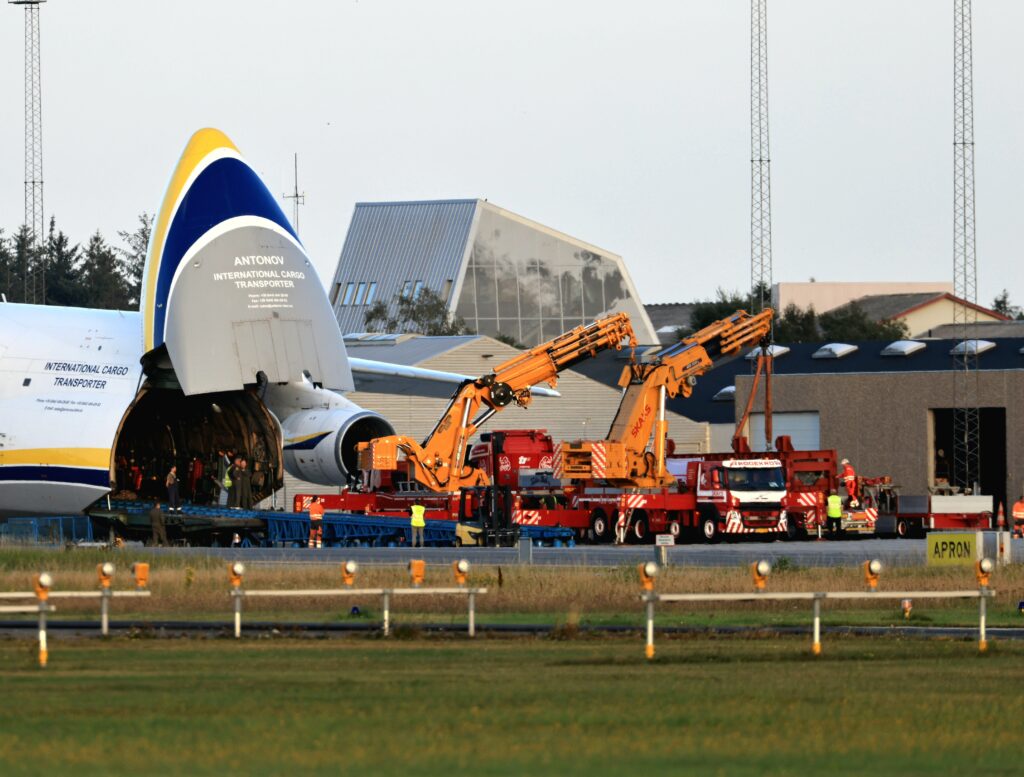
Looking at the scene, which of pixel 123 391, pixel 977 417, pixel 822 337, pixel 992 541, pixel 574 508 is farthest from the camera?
pixel 822 337

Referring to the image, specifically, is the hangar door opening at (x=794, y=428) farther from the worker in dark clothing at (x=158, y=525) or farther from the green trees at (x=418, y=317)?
the green trees at (x=418, y=317)

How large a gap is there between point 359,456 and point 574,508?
777cm

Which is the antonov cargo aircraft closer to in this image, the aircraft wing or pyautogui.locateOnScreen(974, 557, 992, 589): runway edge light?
the aircraft wing

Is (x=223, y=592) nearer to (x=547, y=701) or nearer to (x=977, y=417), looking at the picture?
(x=547, y=701)

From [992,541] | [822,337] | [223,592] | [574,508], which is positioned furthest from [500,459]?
[822,337]

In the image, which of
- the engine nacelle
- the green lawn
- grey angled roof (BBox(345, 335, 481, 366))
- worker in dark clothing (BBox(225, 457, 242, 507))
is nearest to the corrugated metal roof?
grey angled roof (BBox(345, 335, 481, 366))

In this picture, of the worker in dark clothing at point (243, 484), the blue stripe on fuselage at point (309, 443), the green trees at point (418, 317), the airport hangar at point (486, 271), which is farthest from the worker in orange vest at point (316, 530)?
the airport hangar at point (486, 271)

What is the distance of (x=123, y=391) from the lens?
4612cm

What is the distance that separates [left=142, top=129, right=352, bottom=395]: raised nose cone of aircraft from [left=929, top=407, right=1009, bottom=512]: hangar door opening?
34.6 meters

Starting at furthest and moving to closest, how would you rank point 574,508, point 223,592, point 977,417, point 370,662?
point 977,417 → point 574,508 → point 223,592 → point 370,662

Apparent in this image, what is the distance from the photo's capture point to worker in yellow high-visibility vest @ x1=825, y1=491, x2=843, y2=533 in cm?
5553

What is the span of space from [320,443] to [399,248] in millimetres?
85776

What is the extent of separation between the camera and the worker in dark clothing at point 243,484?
5009 centimetres

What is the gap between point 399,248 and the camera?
13312 cm
